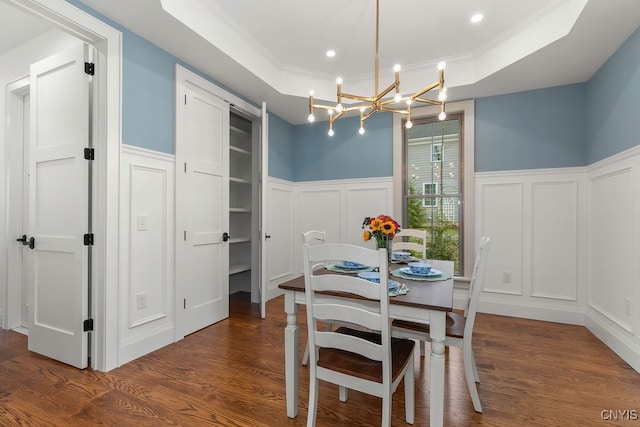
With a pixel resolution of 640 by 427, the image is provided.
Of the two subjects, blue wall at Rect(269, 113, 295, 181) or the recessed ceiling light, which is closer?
the recessed ceiling light

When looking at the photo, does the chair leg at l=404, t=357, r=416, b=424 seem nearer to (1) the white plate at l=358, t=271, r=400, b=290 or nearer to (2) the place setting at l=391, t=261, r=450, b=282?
(1) the white plate at l=358, t=271, r=400, b=290

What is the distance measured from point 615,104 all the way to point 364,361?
3160mm

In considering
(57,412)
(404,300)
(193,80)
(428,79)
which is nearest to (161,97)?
(193,80)

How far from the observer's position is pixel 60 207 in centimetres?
236

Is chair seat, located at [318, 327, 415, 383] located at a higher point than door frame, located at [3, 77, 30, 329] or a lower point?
lower

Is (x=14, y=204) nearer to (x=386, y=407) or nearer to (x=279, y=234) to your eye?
(x=279, y=234)

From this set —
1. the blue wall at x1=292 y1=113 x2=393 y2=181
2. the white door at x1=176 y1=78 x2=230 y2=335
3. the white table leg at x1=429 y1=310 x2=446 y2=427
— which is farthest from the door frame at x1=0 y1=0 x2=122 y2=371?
the blue wall at x1=292 y1=113 x2=393 y2=181

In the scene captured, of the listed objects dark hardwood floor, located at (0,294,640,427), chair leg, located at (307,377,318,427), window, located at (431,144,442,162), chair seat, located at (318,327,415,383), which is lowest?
dark hardwood floor, located at (0,294,640,427)

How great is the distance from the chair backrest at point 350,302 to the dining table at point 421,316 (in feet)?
0.52

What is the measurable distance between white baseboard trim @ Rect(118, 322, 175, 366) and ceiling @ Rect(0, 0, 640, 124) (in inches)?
97.0

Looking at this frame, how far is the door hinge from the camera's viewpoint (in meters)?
2.25

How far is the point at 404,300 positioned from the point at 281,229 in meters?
3.11

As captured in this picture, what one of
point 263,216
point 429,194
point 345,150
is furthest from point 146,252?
point 429,194

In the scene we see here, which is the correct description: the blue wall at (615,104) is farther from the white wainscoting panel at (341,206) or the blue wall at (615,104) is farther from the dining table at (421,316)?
the white wainscoting panel at (341,206)
